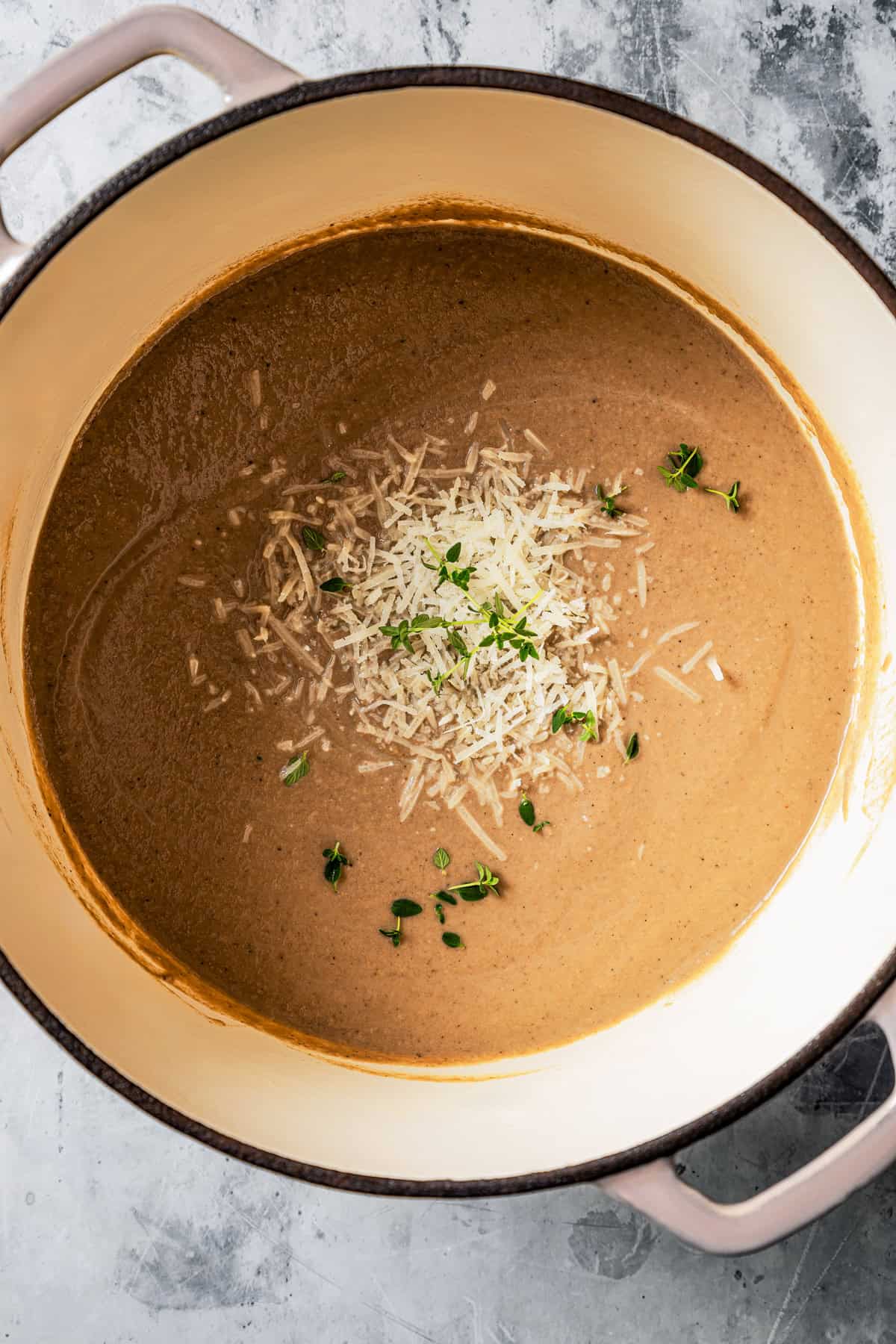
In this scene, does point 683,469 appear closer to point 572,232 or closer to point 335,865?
point 572,232

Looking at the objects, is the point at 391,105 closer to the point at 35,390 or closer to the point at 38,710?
the point at 35,390

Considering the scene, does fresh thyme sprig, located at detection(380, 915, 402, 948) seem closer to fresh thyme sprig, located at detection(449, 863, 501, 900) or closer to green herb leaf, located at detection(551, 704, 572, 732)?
fresh thyme sprig, located at detection(449, 863, 501, 900)

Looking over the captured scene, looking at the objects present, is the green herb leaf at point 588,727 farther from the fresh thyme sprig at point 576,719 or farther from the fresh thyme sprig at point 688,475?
the fresh thyme sprig at point 688,475

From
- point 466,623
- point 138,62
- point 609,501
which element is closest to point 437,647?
point 466,623

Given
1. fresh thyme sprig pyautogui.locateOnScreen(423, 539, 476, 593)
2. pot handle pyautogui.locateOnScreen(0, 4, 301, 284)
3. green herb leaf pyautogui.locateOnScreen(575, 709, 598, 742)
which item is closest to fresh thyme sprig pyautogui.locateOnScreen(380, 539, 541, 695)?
fresh thyme sprig pyautogui.locateOnScreen(423, 539, 476, 593)

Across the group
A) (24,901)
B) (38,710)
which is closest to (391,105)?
(38,710)
